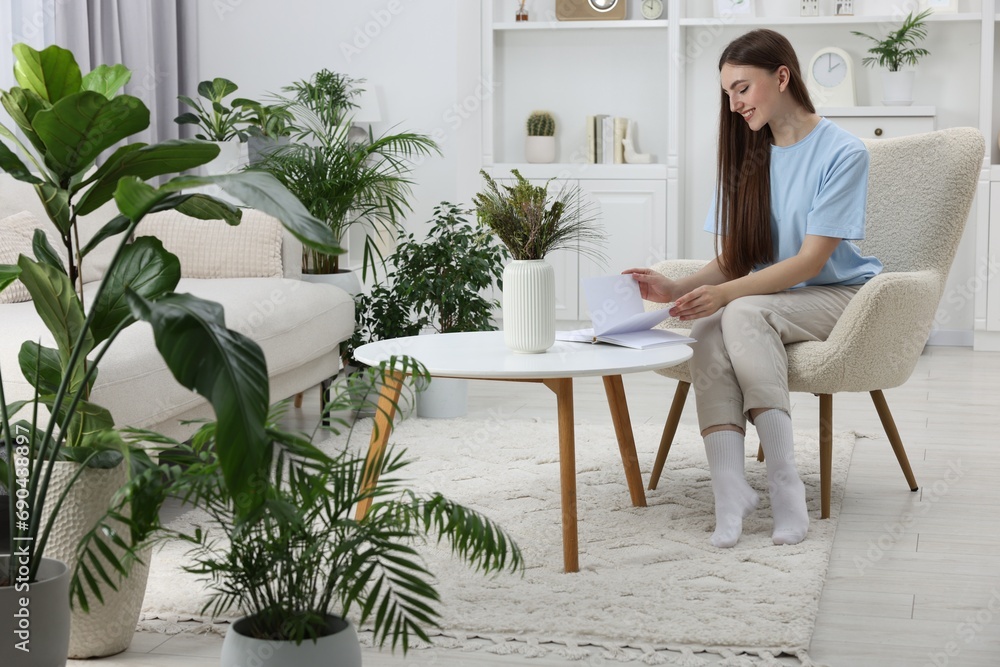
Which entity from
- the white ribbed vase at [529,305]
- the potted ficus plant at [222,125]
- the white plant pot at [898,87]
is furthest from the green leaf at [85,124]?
the white plant pot at [898,87]

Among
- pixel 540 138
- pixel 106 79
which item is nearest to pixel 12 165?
pixel 106 79

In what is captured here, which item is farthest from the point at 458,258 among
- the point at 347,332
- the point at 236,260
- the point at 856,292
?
the point at 856,292

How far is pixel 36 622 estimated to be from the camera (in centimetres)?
142

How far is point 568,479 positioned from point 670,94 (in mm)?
3035

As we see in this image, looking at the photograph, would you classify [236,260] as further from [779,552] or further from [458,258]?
[779,552]

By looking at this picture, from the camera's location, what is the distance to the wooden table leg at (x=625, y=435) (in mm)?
2365

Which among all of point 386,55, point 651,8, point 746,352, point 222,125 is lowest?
point 746,352

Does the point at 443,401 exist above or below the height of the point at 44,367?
below

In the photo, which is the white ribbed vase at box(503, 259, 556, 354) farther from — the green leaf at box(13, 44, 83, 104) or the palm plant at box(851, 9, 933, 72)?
the palm plant at box(851, 9, 933, 72)

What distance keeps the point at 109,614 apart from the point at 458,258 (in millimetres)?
1810

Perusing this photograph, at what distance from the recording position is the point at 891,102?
4645mm

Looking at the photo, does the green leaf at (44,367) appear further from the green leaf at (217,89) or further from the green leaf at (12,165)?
the green leaf at (217,89)

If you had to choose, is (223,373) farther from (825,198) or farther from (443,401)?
(443,401)

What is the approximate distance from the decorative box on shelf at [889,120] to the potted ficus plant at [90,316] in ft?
11.5
